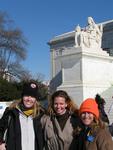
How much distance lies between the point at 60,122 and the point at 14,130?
54 cm

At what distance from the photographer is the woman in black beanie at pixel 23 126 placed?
4.35m

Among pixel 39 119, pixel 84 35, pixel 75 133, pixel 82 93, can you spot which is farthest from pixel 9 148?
pixel 84 35

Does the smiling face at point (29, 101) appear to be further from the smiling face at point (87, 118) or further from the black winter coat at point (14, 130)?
the smiling face at point (87, 118)

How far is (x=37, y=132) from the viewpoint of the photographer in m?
4.43

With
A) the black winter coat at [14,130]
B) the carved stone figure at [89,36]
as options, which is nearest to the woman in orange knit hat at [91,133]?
the black winter coat at [14,130]

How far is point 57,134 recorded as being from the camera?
175 inches

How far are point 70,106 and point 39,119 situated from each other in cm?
40

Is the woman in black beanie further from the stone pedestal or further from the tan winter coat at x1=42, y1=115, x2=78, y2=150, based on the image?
the stone pedestal

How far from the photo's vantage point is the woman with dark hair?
173 inches

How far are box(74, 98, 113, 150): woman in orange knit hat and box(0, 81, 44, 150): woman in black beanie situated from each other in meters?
0.51

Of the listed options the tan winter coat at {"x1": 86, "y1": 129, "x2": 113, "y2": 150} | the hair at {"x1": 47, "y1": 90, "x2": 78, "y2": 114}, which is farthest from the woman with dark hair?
the tan winter coat at {"x1": 86, "y1": 129, "x2": 113, "y2": 150}

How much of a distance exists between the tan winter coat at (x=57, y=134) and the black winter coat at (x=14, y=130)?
0.31 ft

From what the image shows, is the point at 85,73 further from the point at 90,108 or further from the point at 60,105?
the point at 90,108

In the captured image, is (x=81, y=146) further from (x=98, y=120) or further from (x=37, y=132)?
(x=37, y=132)
